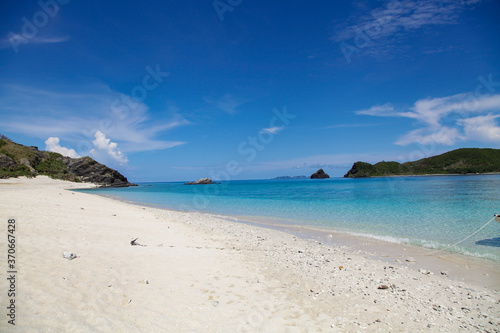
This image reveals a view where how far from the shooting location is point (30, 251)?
629 centimetres

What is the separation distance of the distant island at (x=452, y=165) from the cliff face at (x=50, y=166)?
187724mm

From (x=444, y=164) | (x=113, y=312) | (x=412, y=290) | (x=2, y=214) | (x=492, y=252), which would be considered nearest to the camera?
(x=113, y=312)

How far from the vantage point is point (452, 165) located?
143750 millimetres

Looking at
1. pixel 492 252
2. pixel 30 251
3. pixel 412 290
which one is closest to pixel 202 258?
pixel 30 251

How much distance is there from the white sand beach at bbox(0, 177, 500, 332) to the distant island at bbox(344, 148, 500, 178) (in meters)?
173

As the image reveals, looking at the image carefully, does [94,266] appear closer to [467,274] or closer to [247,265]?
[247,265]

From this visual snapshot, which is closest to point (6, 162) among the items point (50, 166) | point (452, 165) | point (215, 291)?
point (50, 166)

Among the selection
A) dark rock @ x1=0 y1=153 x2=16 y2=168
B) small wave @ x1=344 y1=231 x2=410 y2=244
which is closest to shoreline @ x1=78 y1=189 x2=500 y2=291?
small wave @ x1=344 y1=231 x2=410 y2=244

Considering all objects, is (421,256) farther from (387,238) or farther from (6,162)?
(6,162)

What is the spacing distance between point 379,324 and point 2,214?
13735mm

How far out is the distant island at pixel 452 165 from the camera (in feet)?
431

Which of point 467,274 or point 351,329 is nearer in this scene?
point 351,329

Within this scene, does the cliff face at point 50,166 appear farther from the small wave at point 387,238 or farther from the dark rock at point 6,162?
the small wave at point 387,238

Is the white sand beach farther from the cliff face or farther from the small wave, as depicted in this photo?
the cliff face
